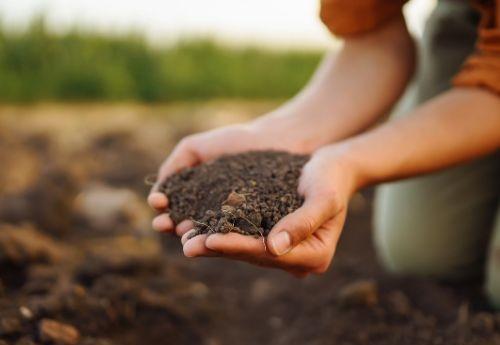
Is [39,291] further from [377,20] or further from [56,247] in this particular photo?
[377,20]

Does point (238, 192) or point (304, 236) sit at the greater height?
point (238, 192)

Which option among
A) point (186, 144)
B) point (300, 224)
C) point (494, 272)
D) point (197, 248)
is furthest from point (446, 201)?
point (197, 248)

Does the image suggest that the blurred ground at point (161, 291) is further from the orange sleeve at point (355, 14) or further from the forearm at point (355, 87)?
the orange sleeve at point (355, 14)

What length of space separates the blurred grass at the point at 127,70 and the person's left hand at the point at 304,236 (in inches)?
136

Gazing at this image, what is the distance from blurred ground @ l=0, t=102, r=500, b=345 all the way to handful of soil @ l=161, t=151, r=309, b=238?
1.31 ft

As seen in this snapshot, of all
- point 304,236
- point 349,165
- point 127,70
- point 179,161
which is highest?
point 127,70

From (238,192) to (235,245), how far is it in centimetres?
23

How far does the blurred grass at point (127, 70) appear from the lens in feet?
14.3

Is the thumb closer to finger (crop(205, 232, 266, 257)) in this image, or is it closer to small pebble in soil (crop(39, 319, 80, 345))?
finger (crop(205, 232, 266, 257))

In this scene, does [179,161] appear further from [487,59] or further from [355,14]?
[487,59]

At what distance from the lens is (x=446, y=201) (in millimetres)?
2045

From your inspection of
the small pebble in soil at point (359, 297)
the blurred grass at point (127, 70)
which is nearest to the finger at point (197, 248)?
the small pebble in soil at point (359, 297)

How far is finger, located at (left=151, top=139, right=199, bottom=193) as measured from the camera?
5.01 feet

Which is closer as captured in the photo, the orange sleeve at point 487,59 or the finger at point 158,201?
the finger at point 158,201
